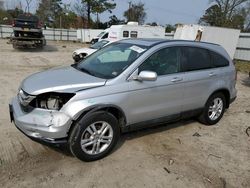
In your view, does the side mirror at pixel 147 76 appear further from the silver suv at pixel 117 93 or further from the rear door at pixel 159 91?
the rear door at pixel 159 91

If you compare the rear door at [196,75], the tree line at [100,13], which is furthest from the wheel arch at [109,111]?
the tree line at [100,13]

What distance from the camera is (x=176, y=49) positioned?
4684 millimetres

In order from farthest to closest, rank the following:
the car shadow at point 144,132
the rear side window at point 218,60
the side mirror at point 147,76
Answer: the rear side window at point 218,60
the car shadow at point 144,132
the side mirror at point 147,76

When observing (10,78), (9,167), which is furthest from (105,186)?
(10,78)

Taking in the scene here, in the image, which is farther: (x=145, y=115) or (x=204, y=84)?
(x=204, y=84)

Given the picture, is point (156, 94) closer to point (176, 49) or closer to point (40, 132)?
point (176, 49)

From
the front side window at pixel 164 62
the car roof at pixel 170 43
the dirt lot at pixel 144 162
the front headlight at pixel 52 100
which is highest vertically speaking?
the car roof at pixel 170 43

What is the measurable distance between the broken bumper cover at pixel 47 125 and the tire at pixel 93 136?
15 centimetres

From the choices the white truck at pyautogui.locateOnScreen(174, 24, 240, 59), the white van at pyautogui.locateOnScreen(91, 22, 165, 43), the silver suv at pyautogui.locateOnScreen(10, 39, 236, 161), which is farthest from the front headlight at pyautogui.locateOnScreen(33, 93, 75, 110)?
the white van at pyautogui.locateOnScreen(91, 22, 165, 43)

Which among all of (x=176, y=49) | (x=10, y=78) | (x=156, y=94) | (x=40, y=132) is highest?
(x=176, y=49)

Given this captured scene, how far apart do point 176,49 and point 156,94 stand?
0.94 metres

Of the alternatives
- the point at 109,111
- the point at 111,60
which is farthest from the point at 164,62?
the point at 109,111

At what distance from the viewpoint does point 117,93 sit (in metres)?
3.85

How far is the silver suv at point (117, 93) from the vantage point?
356cm
